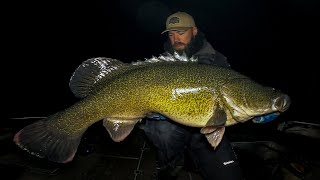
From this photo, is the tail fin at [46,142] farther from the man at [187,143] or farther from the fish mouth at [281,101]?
the fish mouth at [281,101]

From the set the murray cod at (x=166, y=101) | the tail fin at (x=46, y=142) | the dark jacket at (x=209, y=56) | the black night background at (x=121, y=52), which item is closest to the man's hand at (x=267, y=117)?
the murray cod at (x=166, y=101)

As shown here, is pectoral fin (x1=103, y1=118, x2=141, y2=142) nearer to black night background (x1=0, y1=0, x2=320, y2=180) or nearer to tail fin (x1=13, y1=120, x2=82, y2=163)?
tail fin (x1=13, y1=120, x2=82, y2=163)

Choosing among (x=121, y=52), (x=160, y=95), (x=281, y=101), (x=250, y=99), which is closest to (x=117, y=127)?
(x=160, y=95)

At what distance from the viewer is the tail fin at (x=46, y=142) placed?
112 inches

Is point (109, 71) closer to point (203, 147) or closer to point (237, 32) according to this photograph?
point (203, 147)

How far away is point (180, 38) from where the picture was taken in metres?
4.34

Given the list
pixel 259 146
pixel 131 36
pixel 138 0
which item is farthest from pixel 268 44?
pixel 138 0

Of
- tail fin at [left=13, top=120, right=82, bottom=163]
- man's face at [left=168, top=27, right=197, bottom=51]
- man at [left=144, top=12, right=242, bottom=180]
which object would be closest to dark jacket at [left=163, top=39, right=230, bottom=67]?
man at [left=144, top=12, right=242, bottom=180]

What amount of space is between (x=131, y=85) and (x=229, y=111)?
1000mm

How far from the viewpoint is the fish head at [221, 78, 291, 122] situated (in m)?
2.89

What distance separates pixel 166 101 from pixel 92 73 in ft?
2.64

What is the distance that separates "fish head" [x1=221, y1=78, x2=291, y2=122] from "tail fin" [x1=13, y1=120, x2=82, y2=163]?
61.4 inches

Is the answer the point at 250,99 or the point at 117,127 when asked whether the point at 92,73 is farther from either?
the point at 250,99

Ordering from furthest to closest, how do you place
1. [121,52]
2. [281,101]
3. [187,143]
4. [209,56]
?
[121,52] < [209,56] < [187,143] < [281,101]
